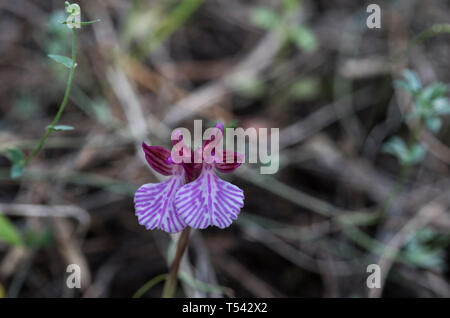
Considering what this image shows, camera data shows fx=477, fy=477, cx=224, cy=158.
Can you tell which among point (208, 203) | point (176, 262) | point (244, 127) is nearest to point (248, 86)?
point (244, 127)

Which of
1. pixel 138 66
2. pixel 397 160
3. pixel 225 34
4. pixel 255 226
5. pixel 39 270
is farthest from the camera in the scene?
pixel 225 34

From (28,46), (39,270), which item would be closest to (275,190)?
(39,270)

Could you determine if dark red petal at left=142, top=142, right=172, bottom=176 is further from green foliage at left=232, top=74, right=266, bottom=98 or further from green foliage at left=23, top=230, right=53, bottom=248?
green foliage at left=232, top=74, right=266, bottom=98

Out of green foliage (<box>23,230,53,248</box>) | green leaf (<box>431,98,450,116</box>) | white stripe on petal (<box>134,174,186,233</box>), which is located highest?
green leaf (<box>431,98,450,116</box>)

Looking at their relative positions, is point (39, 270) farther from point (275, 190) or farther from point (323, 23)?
point (323, 23)

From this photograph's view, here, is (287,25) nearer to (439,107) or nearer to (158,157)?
(439,107)

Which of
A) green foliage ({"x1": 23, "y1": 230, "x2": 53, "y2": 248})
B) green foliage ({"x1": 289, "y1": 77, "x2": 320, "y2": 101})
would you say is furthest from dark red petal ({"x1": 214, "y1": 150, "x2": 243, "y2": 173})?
green foliage ({"x1": 289, "y1": 77, "x2": 320, "y2": 101})

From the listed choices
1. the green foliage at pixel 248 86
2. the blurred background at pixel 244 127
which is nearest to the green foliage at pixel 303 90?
the blurred background at pixel 244 127
